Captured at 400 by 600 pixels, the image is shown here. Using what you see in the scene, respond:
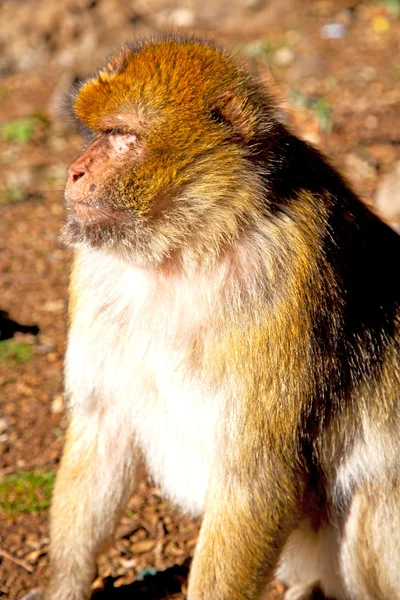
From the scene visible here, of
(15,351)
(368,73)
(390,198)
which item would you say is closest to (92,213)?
(15,351)

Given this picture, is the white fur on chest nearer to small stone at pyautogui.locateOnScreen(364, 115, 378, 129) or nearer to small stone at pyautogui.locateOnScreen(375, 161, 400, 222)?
small stone at pyautogui.locateOnScreen(375, 161, 400, 222)

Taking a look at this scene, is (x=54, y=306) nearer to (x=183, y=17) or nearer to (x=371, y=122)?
(x=371, y=122)

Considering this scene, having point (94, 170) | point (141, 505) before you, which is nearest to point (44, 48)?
point (141, 505)

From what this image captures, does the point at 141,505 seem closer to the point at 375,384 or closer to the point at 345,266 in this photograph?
the point at 375,384

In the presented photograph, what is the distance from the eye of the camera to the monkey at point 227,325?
262 centimetres

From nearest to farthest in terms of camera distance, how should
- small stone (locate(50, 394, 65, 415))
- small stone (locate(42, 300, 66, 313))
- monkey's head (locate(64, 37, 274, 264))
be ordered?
monkey's head (locate(64, 37, 274, 264)) → small stone (locate(50, 394, 65, 415)) → small stone (locate(42, 300, 66, 313))

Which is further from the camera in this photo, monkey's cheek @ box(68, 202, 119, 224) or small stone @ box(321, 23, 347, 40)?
small stone @ box(321, 23, 347, 40)

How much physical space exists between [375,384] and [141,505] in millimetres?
1355

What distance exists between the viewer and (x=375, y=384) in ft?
9.87

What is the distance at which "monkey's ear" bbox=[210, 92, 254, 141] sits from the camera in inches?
103

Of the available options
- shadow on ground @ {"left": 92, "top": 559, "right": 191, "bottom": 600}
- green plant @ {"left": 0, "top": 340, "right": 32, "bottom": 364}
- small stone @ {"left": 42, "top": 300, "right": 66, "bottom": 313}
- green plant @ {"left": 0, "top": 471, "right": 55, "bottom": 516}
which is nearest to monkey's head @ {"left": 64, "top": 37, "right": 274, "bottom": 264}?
shadow on ground @ {"left": 92, "top": 559, "right": 191, "bottom": 600}

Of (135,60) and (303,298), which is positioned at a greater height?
(135,60)

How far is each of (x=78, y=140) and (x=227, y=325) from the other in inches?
171

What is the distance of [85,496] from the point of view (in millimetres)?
3150
